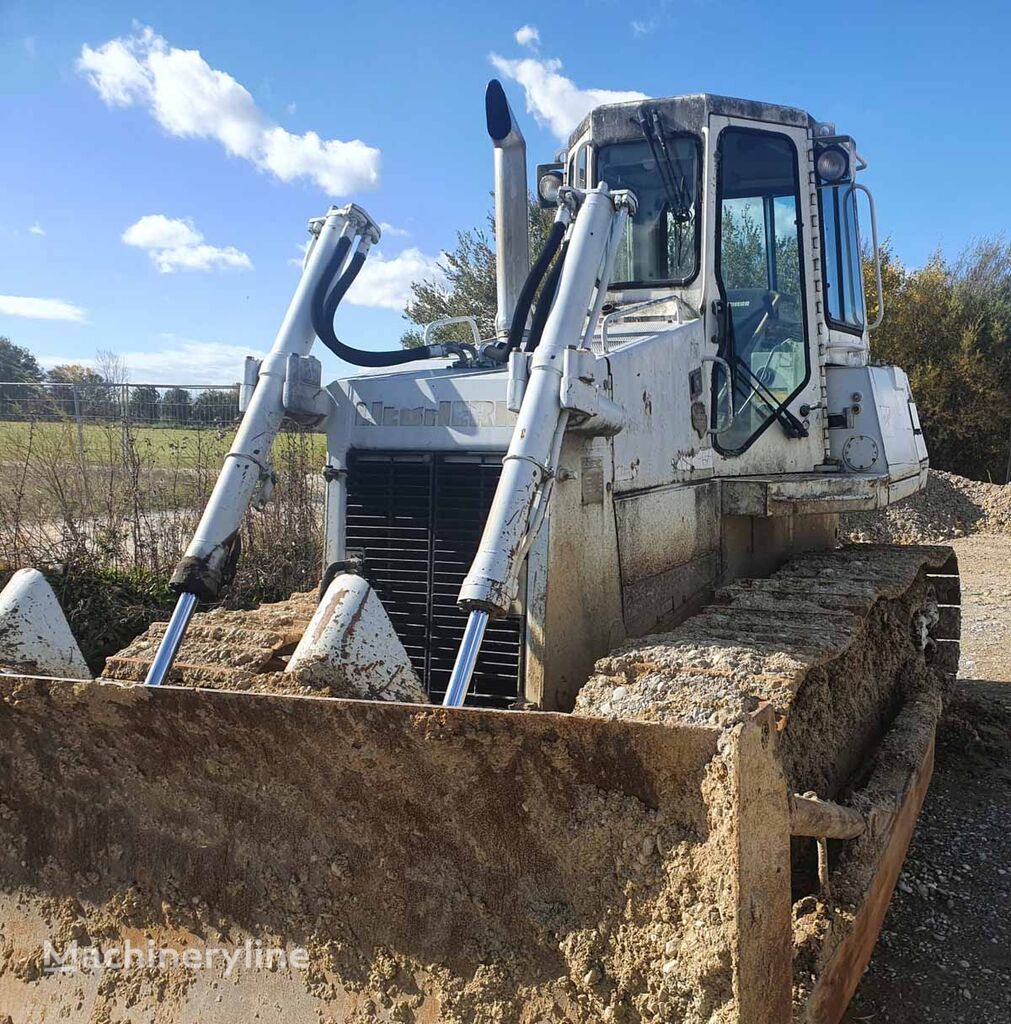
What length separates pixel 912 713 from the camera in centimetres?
473

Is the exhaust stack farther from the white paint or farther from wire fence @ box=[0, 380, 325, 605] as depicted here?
wire fence @ box=[0, 380, 325, 605]

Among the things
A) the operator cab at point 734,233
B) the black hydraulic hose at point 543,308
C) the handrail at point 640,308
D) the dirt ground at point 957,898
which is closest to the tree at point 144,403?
the operator cab at point 734,233

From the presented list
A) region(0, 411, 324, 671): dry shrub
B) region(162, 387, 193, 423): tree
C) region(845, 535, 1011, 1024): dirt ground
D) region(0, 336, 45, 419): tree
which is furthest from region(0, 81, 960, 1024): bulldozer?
region(0, 336, 45, 419): tree

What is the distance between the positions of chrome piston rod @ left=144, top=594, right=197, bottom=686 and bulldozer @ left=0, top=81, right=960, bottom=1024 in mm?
22

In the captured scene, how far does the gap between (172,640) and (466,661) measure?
3.47ft

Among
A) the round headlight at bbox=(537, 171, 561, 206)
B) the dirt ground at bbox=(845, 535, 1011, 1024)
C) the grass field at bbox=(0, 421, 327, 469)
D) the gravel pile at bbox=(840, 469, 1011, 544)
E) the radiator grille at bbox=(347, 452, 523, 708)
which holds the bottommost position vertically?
the dirt ground at bbox=(845, 535, 1011, 1024)

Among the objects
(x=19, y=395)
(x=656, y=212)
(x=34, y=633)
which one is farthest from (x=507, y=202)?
(x=19, y=395)

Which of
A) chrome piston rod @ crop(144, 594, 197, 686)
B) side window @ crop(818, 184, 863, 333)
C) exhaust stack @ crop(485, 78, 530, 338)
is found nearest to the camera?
chrome piston rod @ crop(144, 594, 197, 686)

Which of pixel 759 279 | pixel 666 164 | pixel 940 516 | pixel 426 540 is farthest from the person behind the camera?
pixel 940 516

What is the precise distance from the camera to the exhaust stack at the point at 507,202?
4.23 metres

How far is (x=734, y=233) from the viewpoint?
4.69 m

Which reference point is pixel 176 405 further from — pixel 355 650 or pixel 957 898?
pixel 957 898

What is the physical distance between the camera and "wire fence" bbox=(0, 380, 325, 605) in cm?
899

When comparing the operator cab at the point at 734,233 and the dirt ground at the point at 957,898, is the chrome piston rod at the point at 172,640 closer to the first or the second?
the operator cab at the point at 734,233
